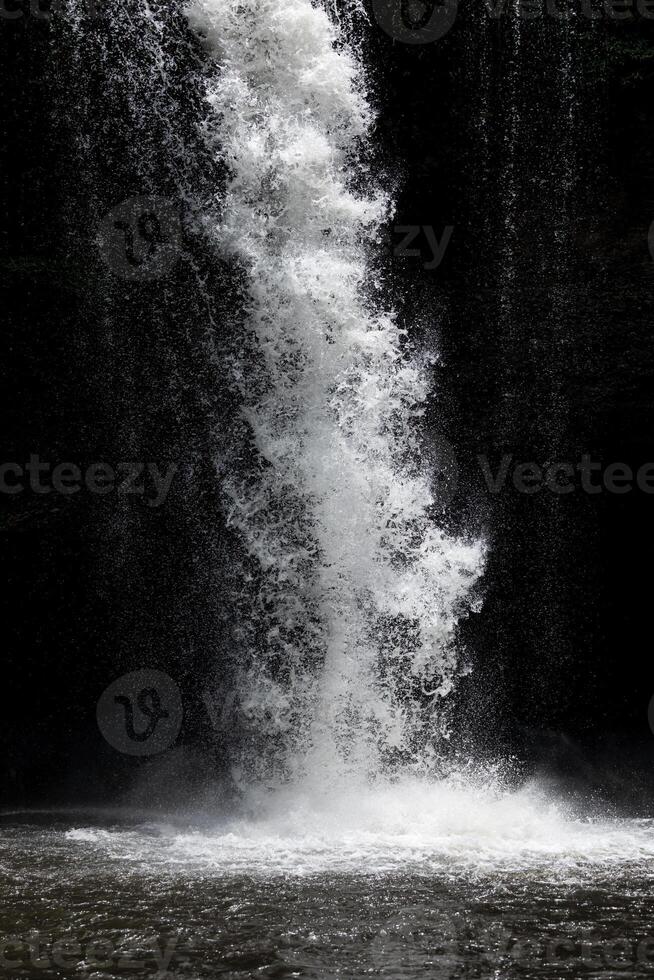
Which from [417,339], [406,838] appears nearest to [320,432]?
[417,339]

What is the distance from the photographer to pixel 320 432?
7.55m

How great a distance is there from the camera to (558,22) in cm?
835

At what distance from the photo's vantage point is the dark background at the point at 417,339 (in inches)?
318

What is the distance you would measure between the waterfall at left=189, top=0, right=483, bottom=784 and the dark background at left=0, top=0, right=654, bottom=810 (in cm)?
38

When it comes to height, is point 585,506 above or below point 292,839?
above

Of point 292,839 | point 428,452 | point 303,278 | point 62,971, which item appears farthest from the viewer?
point 428,452

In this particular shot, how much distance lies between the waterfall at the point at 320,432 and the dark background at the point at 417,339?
0.38 m

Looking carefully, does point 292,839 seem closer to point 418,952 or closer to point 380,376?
point 418,952

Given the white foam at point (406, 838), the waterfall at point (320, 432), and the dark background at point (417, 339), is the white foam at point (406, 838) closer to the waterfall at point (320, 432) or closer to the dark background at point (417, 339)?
the waterfall at point (320, 432)

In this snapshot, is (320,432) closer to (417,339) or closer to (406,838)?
(417,339)

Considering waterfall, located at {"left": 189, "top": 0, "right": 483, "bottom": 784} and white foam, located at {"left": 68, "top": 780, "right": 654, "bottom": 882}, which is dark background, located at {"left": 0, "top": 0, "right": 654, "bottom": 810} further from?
white foam, located at {"left": 68, "top": 780, "right": 654, "bottom": 882}

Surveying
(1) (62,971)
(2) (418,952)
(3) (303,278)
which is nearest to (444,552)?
(3) (303,278)

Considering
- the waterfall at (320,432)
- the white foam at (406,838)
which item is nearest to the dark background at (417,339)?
the waterfall at (320,432)

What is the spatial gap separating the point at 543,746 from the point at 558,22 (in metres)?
5.90
